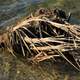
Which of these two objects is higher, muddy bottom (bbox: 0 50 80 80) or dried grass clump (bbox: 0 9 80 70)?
dried grass clump (bbox: 0 9 80 70)

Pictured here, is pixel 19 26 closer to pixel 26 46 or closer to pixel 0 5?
pixel 26 46

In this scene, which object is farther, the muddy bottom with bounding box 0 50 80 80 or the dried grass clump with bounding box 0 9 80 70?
the dried grass clump with bounding box 0 9 80 70

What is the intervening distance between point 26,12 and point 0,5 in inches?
34.5

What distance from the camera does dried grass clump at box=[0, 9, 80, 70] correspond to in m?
4.85

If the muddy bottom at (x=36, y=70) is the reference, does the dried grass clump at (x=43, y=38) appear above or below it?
above

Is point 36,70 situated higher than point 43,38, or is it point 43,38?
point 43,38

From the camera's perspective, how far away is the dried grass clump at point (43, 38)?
4852 millimetres

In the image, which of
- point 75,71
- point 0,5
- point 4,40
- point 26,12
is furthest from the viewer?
point 0,5

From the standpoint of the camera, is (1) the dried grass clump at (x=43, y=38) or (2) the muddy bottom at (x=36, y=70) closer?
(2) the muddy bottom at (x=36, y=70)

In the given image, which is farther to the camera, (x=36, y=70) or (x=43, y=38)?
(x=43, y=38)

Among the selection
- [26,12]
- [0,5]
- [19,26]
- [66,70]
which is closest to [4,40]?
[19,26]

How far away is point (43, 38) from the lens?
16.5 feet

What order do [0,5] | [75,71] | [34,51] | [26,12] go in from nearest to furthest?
[75,71], [34,51], [26,12], [0,5]

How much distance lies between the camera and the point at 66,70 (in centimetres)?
471
